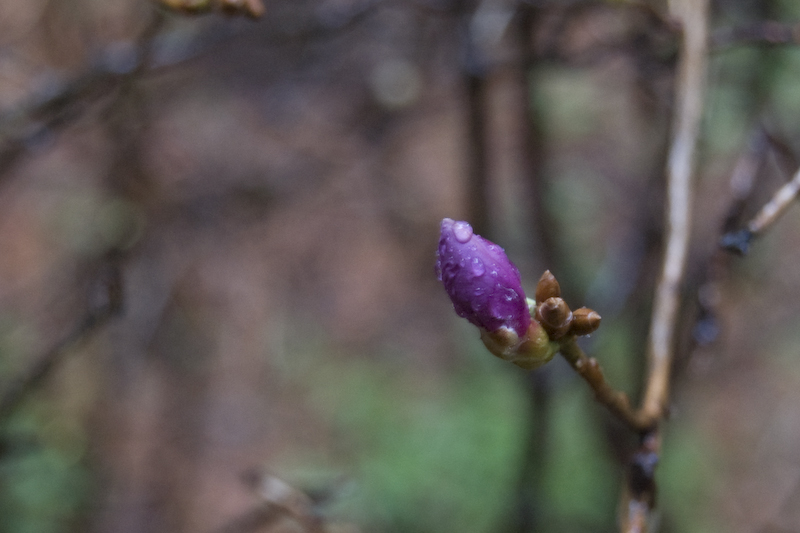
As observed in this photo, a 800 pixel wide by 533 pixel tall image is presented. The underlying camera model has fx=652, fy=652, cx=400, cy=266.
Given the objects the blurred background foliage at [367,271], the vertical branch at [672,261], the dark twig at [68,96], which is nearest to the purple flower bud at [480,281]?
the vertical branch at [672,261]

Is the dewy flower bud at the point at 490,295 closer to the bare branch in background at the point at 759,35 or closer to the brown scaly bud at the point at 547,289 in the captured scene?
the brown scaly bud at the point at 547,289

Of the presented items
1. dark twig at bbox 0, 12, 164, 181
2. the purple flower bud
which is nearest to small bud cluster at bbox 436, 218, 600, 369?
the purple flower bud

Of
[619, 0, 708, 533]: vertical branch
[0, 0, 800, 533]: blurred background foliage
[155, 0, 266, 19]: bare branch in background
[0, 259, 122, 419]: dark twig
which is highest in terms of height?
[155, 0, 266, 19]: bare branch in background

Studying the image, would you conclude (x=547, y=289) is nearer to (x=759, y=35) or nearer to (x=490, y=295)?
(x=490, y=295)

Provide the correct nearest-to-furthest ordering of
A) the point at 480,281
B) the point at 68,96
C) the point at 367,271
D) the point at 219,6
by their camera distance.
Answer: the point at 480,281 → the point at 219,6 → the point at 68,96 → the point at 367,271

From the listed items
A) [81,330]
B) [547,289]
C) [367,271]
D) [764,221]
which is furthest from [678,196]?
[367,271]

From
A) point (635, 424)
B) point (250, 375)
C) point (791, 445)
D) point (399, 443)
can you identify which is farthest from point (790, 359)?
point (635, 424)

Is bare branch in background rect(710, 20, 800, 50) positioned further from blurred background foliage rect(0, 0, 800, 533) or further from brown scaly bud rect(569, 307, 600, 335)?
brown scaly bud rect(569, 307, 600, 335)
